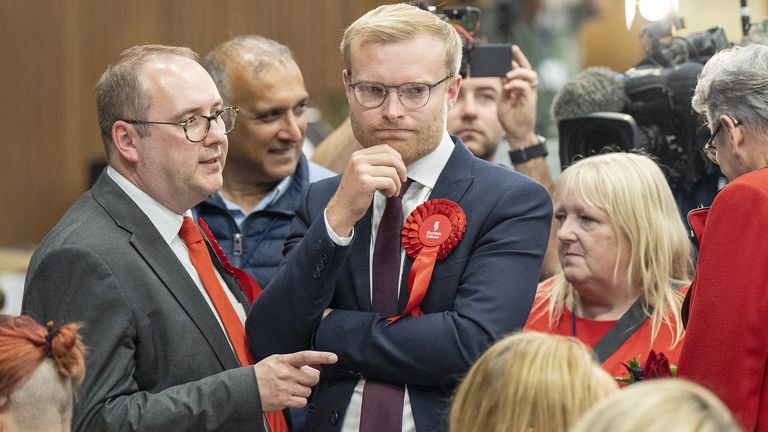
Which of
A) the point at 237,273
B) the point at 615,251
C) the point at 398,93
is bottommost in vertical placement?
the point at 615,251

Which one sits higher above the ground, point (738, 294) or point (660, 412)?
point (660, 412)

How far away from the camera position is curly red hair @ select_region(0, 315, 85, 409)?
2.01 m

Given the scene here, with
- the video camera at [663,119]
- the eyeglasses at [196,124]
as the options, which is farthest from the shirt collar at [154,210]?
the video camera at [663,119]

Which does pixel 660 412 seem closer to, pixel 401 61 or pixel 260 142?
pixel 401 61

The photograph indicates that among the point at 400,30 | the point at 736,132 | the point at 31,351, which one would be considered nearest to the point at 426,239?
the point at 400,30

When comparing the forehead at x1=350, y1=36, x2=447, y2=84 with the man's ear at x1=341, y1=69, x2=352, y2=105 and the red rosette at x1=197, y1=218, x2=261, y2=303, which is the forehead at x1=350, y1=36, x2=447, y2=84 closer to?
the man's ear at x1=341, y1=69, x2=352, y2=105

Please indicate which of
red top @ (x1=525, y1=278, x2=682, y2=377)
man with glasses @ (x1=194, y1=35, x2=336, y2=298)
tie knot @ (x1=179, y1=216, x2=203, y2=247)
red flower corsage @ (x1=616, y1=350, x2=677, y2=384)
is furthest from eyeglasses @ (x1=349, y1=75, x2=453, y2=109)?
man with glasses @ (x1=194, y1=35, x2=336, y2=298)

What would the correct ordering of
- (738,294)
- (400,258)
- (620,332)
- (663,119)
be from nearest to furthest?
(738,294) < (400,258) < (620,332) < (663,119)

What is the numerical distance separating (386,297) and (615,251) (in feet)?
3.15

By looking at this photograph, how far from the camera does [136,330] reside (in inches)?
93.1

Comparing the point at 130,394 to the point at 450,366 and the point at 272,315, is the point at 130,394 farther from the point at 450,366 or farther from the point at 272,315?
the point at 450,366

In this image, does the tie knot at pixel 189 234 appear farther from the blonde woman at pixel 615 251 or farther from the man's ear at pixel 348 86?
the blonde woman at pixel 615 251

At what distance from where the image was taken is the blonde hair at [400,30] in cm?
244

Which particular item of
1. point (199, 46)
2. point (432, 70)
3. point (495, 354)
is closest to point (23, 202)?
point (199, 46)
